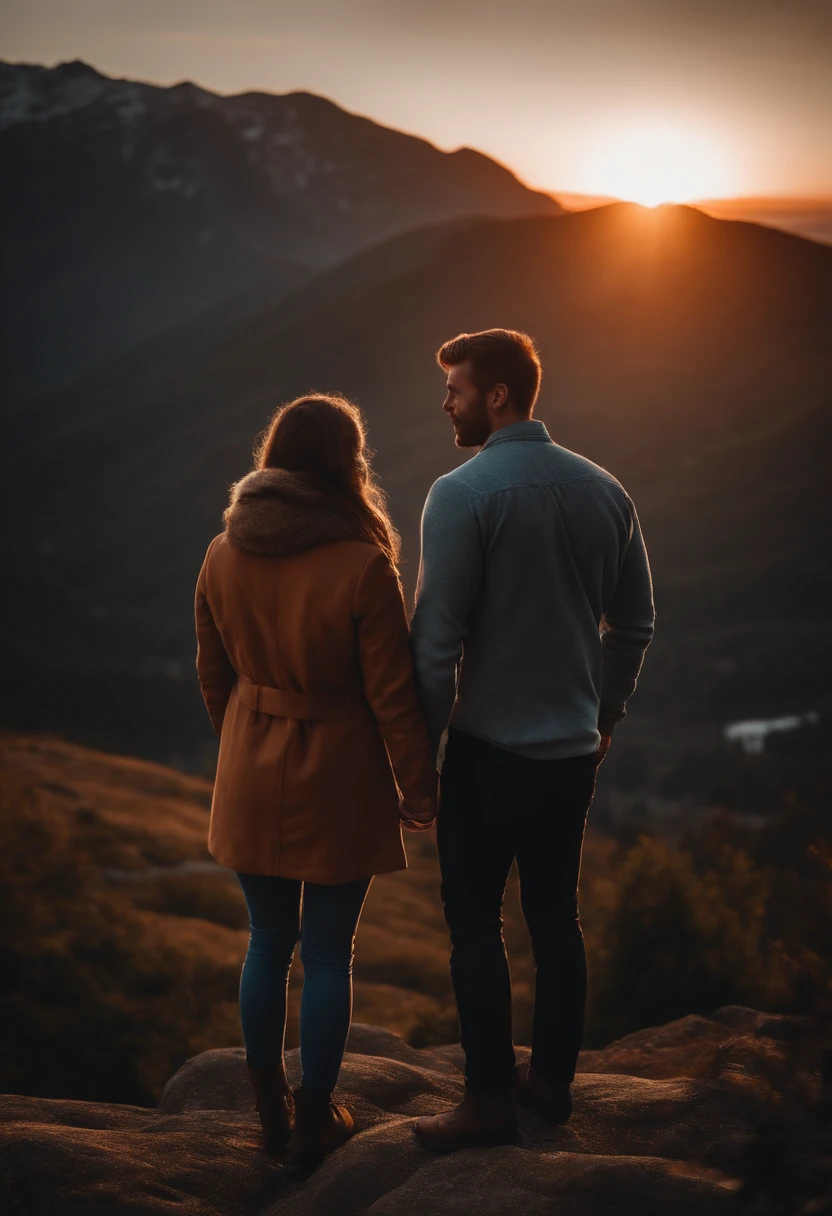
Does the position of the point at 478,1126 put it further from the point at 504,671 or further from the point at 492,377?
the point at 492,377

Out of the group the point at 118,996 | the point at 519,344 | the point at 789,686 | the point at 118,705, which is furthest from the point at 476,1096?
the point at 789,686

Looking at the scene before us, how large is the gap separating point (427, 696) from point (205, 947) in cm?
2579

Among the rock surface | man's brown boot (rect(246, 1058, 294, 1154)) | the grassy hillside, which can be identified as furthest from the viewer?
the grassy hillside

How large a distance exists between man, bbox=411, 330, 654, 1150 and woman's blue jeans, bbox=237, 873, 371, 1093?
299 millimetres

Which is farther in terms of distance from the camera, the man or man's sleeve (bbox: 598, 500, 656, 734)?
man's sleeve (bbox: 598, 500, 656, 734)

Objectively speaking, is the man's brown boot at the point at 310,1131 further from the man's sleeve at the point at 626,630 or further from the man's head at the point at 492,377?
the man's head at the point at 492,377

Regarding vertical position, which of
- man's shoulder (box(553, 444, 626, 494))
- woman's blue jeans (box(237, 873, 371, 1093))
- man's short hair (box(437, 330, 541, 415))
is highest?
man's short hair (box(437, 330, 541, 415))

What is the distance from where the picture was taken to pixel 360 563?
253 cm

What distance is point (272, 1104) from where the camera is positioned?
114 inches

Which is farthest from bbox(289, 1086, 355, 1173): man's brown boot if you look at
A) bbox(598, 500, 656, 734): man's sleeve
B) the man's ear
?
the man's ear

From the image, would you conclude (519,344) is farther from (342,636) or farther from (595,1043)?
(595,1043)

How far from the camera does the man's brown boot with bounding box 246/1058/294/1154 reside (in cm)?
287

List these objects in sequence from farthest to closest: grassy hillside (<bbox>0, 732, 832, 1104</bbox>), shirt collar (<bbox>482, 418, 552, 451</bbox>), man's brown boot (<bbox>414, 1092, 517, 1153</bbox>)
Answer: grassy hillside (<bbox>0, 732, 832, 1104</bbox>) < man's brown boot (<bbox>414, 1092, 517, 1153</bbox>) < shirt collar (<bbox>482, 418, 552, 451</bbox>)

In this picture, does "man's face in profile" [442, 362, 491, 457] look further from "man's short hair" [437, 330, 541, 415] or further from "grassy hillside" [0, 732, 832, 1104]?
"grassy hillside" [0, 732, 832, 1104]
